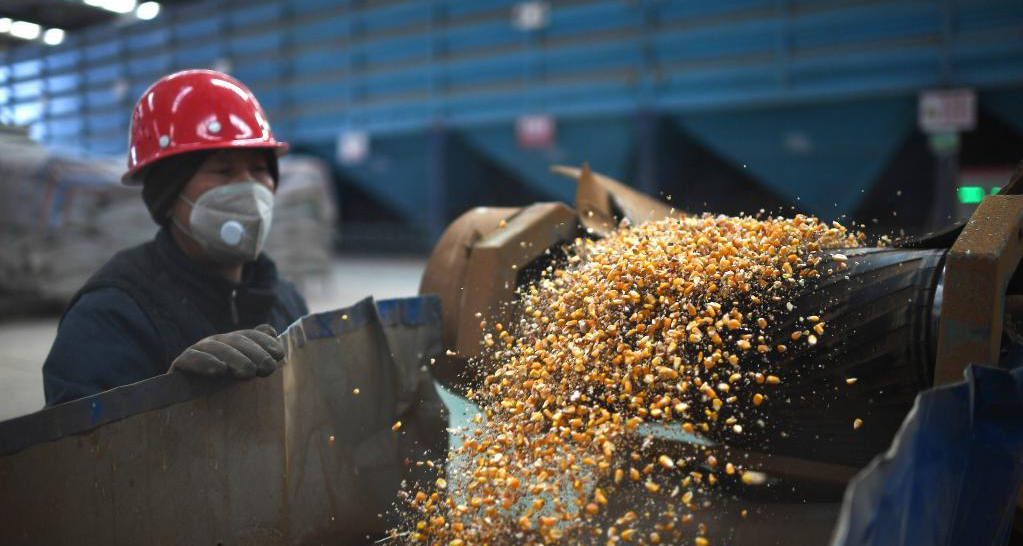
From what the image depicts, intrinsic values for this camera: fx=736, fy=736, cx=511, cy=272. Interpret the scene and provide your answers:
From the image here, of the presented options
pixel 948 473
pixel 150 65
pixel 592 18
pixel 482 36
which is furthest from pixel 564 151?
pixel 150 65

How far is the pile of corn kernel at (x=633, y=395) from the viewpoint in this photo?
1.03 m

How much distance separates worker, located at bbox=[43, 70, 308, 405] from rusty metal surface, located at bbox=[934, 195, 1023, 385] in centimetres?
108

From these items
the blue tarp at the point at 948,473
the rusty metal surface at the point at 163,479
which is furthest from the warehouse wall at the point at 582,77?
the blue tarp at the point at 948,473

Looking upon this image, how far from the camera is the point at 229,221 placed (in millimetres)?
1507

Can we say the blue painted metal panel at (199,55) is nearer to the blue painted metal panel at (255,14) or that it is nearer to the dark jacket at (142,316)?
the blue painted metal panel at (255,14)

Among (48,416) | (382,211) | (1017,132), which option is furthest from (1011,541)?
(382,211)

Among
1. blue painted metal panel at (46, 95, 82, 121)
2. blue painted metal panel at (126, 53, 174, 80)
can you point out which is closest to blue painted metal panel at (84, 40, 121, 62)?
blue painted metal panel at (126, 53, 174, 80)

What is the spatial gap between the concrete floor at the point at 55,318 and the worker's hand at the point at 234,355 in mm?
753

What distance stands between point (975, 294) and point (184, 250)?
1.43 meters

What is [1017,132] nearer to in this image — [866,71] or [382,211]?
[866,71]

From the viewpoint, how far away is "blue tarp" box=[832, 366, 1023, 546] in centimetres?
70

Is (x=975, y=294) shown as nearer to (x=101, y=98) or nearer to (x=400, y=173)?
(x=400, y=173)

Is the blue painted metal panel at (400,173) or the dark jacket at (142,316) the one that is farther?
the blue painted metal panel at (400,173)

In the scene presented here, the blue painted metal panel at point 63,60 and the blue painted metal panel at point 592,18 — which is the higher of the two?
the blue painted metal panel at point 63,60
